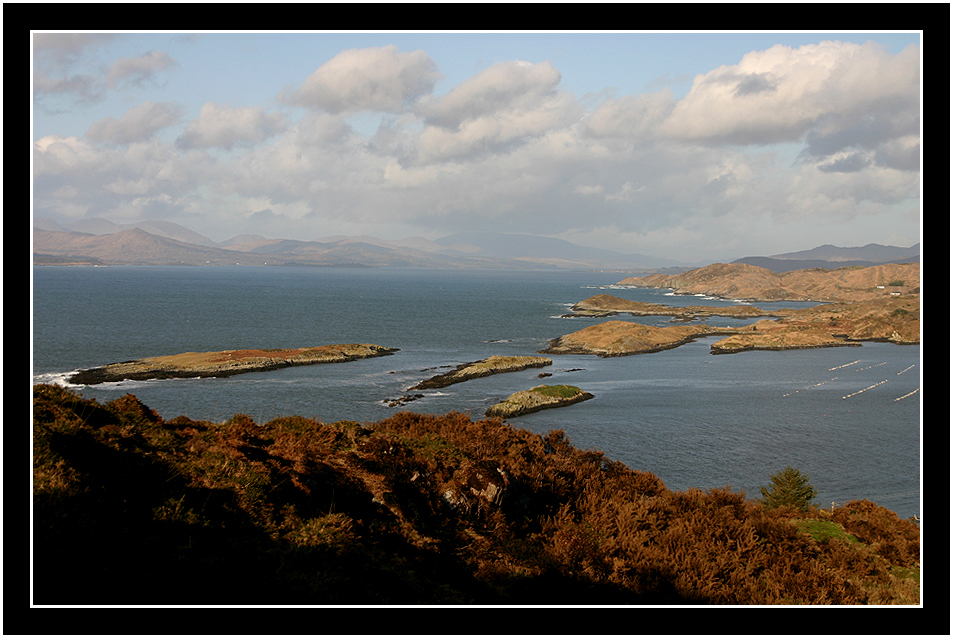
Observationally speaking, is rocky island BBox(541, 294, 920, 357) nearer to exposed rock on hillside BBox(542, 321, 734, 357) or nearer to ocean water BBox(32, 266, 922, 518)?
exposed rock on hillside BBox(542, 321, 734, 357)

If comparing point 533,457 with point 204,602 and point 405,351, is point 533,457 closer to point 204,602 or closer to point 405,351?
point 204,602

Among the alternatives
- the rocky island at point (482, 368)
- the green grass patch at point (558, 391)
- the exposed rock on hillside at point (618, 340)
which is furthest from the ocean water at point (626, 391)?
the exposed rock on hillside at point (618, 340)

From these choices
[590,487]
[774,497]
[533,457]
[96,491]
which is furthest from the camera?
[774,497]

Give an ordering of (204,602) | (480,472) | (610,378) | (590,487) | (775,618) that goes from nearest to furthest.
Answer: (775,618) → (204,602) → (480,472) → (590,487) → (610,378)

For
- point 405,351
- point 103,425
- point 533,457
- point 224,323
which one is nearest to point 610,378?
point 405,351

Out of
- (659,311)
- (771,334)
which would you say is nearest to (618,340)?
(771,334)

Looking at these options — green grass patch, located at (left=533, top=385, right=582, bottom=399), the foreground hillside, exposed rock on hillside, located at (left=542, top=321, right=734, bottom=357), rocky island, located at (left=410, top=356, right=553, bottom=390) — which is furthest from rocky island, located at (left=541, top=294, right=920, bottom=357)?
the foreground hillside
